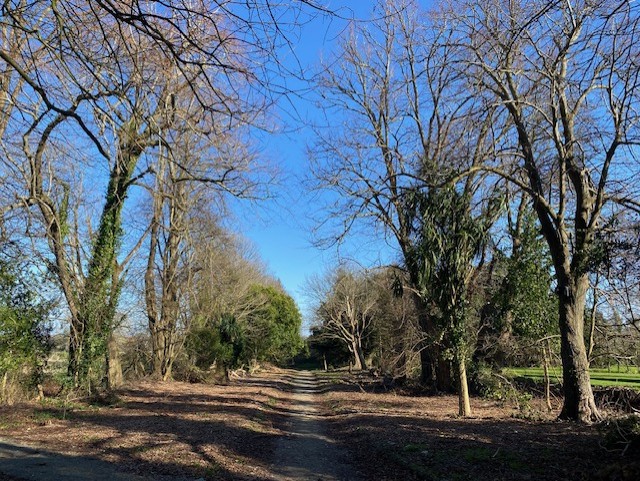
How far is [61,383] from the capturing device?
1383 centimetres

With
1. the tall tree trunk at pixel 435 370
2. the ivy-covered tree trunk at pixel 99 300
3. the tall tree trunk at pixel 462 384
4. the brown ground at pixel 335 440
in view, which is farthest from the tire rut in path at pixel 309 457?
the tall tree trunk at pixel 435 370

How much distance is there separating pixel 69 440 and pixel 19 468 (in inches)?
85.9

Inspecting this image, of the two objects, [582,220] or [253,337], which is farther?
[253,337]

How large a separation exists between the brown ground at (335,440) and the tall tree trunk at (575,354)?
0.68 meters

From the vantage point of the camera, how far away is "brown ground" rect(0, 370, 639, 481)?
680 cm

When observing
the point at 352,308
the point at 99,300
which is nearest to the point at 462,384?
the point at 99,300

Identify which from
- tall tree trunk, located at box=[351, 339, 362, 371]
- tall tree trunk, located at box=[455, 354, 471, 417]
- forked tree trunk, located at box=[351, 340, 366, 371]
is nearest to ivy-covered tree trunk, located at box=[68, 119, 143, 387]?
tall tree trunk, located at box=[455, 354, 471, 417]

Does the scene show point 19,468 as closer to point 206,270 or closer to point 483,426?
point 483,426

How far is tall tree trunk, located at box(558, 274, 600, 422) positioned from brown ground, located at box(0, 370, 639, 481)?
68cm

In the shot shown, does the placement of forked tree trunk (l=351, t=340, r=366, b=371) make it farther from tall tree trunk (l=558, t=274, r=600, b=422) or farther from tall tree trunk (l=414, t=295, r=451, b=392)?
tall tree trunk (l=558, t=274, r=600, b=422)

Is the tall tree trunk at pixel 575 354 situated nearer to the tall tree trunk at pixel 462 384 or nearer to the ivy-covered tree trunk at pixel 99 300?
the tall tree trunk at pixel 462 384

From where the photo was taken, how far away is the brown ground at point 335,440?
22.3 ft

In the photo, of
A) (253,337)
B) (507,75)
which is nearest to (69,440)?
(507,75)

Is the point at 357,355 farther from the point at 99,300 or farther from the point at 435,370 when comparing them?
the point at 99,300
